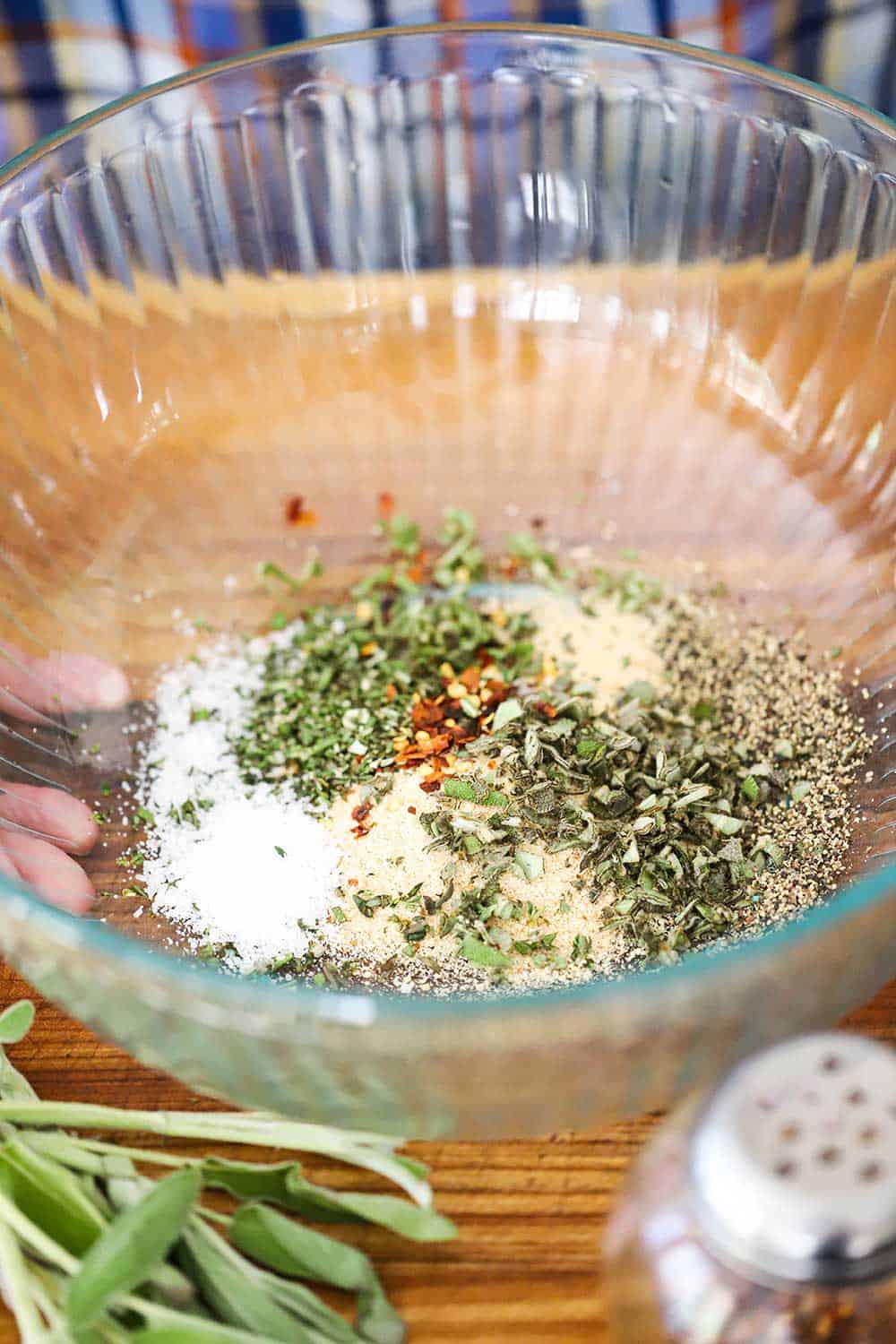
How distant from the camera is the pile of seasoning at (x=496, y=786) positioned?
3.06 feet

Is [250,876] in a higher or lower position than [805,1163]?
lower

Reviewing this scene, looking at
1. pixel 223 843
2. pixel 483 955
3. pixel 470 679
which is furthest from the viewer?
pixel 470 679

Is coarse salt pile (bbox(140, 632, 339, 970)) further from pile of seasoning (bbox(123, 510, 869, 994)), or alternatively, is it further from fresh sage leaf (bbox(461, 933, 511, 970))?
fresh sage leaf (bbox(461, 933, 511, 970))

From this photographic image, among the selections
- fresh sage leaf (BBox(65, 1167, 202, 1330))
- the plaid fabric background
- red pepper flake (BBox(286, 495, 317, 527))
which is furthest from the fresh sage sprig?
the plaid fabric background

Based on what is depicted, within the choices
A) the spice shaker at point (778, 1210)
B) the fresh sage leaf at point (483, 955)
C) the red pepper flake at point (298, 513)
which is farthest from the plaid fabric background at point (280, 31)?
the spice shaker at point (778, 1210)

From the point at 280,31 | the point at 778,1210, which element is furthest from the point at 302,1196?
the point at 280,31

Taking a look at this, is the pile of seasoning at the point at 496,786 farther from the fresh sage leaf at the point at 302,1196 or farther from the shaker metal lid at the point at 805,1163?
the shaker metal lid at the point at 805,1163

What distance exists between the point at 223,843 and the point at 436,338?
570mm

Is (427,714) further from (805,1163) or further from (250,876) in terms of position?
(805,1163)

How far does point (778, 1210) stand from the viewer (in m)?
0.58

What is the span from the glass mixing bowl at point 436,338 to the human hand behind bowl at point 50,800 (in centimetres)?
1

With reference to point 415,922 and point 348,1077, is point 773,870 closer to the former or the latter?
point 415,922

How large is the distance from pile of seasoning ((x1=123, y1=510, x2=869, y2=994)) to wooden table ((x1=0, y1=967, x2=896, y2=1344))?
4.2 inches

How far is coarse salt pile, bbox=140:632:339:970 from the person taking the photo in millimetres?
956
